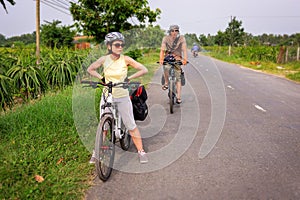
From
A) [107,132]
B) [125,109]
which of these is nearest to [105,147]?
[107,132]

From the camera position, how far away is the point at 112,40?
371cm

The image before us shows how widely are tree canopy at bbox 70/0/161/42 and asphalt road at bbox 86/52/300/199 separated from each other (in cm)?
648

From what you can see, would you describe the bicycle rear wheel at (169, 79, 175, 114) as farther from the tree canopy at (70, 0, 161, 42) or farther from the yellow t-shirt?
the tree canopy at (70, 0, 161, 42)

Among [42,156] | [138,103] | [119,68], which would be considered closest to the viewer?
[119,68]

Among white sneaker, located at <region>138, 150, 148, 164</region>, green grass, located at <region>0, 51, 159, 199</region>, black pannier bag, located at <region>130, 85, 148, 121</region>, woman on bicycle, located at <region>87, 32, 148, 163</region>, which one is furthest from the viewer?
black pannier bag, located at <region>130, 85, 148, 121</region>

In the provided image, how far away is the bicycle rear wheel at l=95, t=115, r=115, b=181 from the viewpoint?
3477 mm

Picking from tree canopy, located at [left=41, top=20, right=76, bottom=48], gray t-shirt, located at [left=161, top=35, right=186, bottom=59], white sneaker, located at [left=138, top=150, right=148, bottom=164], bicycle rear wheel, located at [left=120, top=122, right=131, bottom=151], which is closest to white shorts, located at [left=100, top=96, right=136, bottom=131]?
bicycle rear wheel, located at [left=120, top=122, right=131, bottom=151]

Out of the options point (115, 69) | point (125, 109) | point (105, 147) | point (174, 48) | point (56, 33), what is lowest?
point (105, 147)

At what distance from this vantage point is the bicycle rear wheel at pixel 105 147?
3.48 m

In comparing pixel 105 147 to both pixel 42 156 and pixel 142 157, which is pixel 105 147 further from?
pixel 42 156

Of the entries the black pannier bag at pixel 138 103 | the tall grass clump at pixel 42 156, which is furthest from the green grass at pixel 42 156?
the black pannier bag at pixel 138 103

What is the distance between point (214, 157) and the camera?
173 inches

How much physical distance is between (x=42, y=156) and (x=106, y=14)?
10251mm

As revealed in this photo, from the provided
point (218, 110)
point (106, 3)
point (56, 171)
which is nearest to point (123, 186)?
point (56, 171)
